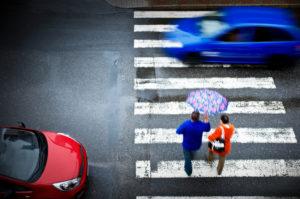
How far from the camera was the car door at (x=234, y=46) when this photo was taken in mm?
11773

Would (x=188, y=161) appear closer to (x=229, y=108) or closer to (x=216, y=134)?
(x=216, y=134)

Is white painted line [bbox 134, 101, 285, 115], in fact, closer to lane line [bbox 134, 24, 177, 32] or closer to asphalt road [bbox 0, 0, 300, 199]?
asphalt road [bbox 0, 0, 300, 199]

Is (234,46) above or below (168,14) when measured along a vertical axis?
below

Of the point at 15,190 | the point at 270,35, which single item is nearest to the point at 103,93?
the point at 15,190

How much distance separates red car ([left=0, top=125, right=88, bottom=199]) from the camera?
26.6ft

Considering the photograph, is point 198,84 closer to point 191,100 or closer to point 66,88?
point 191,100

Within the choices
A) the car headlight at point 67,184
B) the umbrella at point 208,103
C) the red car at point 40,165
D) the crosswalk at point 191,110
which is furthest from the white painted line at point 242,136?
the car headlight at point 67,184

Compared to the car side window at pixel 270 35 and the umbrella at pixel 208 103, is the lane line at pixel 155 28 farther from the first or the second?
the umbrella at pixel 208 103

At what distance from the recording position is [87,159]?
9.53m

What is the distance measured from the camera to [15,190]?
26.5 feet

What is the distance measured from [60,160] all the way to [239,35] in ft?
21.5

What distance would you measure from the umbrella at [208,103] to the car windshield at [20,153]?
146 inches

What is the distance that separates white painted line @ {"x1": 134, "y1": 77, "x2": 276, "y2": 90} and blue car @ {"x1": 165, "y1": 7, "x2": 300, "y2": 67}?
692mm

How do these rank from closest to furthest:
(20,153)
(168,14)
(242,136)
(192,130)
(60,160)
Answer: (192,130) → (20,153) → (60,160) → (242,136) → (168,14)
